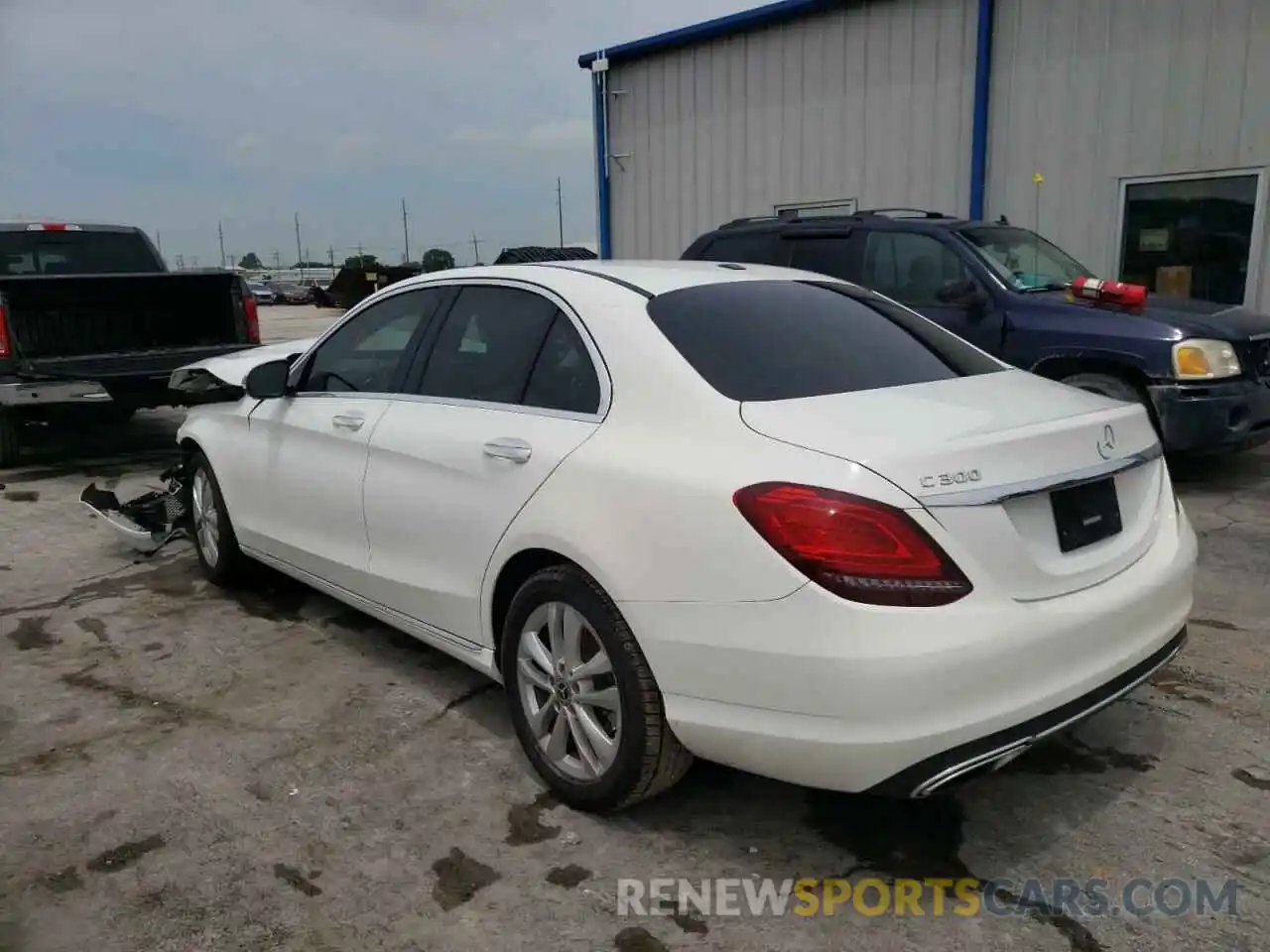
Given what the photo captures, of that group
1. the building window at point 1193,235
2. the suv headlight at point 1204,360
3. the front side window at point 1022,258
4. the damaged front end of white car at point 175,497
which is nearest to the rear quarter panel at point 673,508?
the damaged front end of white car at point 175,497

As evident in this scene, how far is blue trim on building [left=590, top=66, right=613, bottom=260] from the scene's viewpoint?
14.2m

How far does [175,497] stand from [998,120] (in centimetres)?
884

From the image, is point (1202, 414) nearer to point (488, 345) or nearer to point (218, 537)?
point (488, 345)

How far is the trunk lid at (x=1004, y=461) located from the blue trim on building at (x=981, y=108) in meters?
8.40

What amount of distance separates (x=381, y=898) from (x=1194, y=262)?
9.67m

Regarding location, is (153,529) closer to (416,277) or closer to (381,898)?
(416,277)

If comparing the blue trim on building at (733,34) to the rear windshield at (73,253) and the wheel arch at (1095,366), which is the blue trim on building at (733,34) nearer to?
the wheel arch at (1095,366)

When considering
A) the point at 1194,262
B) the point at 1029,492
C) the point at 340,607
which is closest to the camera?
the point at 1029,492

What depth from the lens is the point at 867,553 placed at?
7.66ft

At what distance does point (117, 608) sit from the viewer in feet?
16.4

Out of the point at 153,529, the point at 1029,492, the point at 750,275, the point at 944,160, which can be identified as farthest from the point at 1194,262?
the point at 153,529

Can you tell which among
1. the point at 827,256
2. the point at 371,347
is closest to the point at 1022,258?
the point at 827,256

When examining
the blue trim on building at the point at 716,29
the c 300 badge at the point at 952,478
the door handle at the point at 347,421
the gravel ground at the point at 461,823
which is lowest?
the gravel ground at the point at 461,823

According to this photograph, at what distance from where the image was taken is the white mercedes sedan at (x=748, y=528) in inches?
92.4
